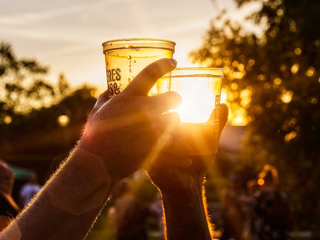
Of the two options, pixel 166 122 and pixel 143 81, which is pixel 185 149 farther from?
pixel 143 81

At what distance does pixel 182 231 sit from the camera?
6.72 ft

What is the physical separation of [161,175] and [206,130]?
10.4 inches

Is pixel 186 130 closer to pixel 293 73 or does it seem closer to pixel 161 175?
pixel 161 175

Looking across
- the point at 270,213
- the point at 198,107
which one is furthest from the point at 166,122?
the point at 270,213

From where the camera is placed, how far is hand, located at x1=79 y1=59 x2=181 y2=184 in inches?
49.0

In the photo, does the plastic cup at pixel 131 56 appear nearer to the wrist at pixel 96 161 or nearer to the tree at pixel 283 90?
the wrist at pixel 96 161

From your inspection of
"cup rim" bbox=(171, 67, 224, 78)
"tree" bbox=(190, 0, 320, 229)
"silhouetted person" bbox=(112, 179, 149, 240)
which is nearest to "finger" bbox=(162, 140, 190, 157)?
"cup rim" bbox=(171, 67, 224, 78)

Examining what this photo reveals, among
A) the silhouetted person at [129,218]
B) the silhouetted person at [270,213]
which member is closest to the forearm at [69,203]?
the silhouetted person at [129,218]

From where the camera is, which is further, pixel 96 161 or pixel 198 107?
pixel 198 107

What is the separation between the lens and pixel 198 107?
182 cm

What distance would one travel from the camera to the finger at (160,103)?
131cm

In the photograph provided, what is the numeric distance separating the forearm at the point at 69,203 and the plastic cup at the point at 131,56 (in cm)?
45

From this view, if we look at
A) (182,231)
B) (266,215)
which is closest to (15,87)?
(266,215)

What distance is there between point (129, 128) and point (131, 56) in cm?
44
